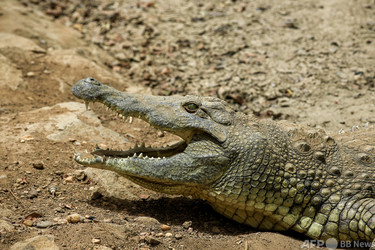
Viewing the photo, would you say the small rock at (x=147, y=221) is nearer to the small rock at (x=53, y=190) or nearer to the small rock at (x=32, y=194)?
the small rock at (x=53, y=190)

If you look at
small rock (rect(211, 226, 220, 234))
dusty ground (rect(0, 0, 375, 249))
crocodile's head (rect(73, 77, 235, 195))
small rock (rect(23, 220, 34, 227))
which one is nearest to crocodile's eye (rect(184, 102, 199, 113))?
crocodile's head (rect(73, 77, 235, 195))

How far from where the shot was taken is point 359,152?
4.73m

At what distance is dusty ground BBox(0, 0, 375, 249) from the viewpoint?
4371 mm

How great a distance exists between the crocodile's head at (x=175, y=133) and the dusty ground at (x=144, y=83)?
0.44m

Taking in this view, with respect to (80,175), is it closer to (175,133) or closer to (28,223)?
(28,223)

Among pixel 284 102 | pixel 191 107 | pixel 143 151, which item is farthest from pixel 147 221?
pixel 284 102

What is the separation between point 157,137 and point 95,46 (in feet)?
10.5

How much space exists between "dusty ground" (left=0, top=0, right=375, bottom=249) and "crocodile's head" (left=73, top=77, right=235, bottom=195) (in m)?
0.44

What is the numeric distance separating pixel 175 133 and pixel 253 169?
35.1 inches

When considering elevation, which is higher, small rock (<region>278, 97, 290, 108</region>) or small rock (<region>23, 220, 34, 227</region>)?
small rock (<region>278, 97, 290, 108</region>)

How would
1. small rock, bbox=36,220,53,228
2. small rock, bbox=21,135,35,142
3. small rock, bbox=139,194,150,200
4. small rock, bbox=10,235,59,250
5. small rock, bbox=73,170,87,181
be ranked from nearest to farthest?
small rock, bbox=10,235,59,250
small rock, bbox=36,220,53,228
small rock, bbox=139,194,150,200
small rock, bbox=73,170,87,181
small rock, bbox=21,135,35,142

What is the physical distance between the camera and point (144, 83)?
8000 millimetres

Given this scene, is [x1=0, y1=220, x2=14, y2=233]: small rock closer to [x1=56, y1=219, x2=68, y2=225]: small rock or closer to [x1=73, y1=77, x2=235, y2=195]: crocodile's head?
[x1=56, y1=219, x2=68, y2=225]: small rock

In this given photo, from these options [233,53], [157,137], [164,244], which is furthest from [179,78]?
[164,244]
